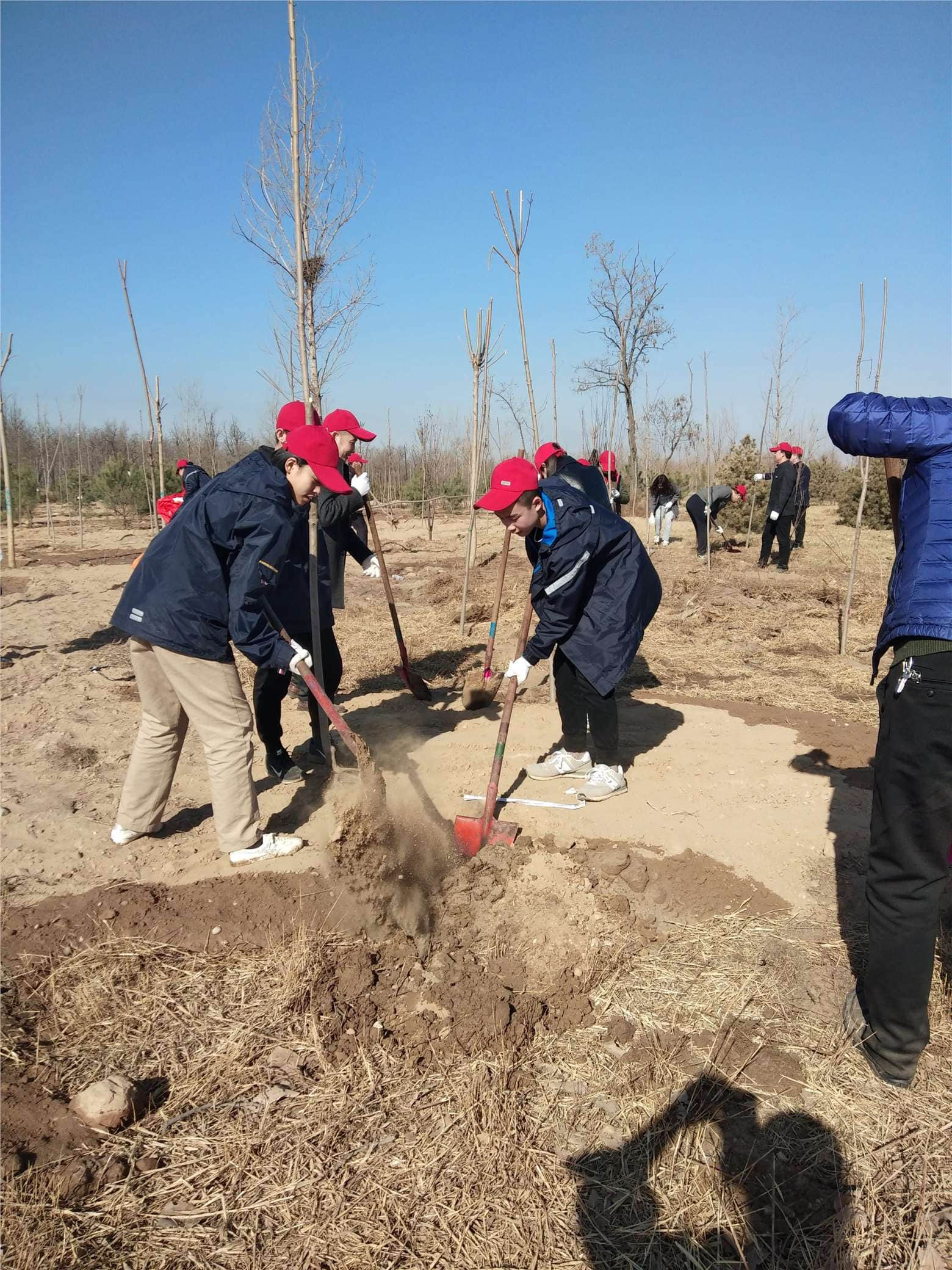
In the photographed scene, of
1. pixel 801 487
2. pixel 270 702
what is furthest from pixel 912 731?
pixel 801 487

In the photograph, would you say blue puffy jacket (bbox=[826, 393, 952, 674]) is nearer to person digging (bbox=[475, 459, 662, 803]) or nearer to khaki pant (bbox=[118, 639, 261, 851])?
person digging (bbox=[475, 459, 662, 803])

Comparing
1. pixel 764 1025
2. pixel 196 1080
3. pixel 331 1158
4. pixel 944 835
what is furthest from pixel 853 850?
pixel 196 1080

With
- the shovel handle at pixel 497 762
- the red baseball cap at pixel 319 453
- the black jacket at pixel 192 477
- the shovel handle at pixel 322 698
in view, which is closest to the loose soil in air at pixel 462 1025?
the shovel handle at pixel 497 762

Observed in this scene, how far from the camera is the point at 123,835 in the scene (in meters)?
3.58

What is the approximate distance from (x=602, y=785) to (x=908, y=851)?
199 centimetres

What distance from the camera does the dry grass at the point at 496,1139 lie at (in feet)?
6.07

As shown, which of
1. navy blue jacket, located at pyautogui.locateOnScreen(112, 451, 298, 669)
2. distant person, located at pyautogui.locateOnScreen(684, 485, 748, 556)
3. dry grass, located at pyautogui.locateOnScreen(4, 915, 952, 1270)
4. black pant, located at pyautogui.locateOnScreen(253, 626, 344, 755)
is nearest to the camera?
dry grass, located at pyautogui.locateOnScreen(4, 915, 952, 1270)

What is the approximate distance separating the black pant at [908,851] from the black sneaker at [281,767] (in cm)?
300

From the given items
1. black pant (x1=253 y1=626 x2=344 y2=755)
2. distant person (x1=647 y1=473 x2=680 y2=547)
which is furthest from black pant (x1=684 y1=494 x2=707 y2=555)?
black pant (x1=253 y1=626 x2=344 y2=755)

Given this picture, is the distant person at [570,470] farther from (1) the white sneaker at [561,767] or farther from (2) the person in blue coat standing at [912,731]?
(2) the person in blue coat standing at [912,731]

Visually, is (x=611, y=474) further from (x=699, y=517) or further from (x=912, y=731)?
(x=912, y=731)

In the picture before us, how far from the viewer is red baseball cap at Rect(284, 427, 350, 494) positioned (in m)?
3.30

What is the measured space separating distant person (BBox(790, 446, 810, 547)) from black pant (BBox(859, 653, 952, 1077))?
10240 mm

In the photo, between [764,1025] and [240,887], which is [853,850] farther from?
[240,887]
